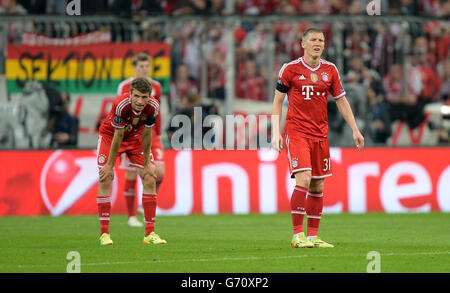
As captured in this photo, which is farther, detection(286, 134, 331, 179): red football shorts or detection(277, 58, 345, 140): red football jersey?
detection(277, 58, 345, 140): red football jersey

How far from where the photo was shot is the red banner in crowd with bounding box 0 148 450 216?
16.6 meters

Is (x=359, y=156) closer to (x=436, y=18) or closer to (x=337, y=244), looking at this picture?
(x=436, y=18)

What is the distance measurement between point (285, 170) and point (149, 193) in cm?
589

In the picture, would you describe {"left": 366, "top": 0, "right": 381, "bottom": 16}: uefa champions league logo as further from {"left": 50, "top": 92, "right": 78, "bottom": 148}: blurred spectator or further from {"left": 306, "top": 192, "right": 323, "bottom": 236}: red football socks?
{"left": 306, "top": 192, "right": 323, "bottom": 236}: red football socks

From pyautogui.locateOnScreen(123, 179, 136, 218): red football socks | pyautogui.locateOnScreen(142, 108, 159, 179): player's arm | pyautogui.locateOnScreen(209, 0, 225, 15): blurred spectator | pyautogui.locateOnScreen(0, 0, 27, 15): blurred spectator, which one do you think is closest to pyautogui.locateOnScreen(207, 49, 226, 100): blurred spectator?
pyautogui.locateOnScreen(209, 0, 225, 15): blurred spectator

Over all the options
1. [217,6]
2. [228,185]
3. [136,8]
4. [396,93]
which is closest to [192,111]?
[228,185]

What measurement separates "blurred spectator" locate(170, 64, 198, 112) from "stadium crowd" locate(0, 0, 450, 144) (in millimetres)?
19

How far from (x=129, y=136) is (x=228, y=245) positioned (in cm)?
196

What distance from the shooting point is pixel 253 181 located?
16.7m

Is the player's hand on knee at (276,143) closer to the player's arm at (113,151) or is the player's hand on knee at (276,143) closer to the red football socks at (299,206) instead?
the red football socks at (299,206)

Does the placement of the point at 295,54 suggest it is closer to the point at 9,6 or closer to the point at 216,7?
the point at 216,7

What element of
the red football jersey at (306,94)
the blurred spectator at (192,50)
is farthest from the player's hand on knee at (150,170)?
the blurred spectator at (192,50)

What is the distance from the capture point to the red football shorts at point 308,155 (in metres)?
10.1
